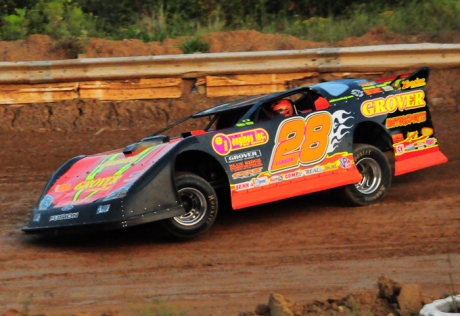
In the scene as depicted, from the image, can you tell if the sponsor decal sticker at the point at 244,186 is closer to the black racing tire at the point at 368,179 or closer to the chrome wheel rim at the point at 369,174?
the black racing tire at the point at 368,179

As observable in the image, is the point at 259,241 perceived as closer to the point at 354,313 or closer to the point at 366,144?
the point at 366,144

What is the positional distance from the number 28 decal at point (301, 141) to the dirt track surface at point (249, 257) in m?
0.64

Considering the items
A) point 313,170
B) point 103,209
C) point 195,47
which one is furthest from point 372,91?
point 195,47

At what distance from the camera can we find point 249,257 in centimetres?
707

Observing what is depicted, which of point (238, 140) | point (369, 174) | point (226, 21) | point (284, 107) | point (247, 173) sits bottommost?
point (369, 174)

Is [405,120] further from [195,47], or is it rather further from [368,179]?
[195,47]

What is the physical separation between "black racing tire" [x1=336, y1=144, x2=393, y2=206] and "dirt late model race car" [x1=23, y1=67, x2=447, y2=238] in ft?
0.04

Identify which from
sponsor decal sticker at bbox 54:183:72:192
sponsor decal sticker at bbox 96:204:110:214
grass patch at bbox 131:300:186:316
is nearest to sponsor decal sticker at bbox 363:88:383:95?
sponsor decal sticker at bbox 96:204:110:214

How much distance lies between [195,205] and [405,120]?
2.82 meters

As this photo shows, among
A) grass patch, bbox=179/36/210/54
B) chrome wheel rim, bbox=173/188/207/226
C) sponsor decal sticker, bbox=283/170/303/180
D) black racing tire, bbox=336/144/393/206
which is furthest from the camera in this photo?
grass patch, bbox=179/36/210/54

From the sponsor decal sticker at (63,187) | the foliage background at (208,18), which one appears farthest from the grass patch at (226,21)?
the sponsor decal sticker at (63,187)

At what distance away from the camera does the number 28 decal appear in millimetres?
8133

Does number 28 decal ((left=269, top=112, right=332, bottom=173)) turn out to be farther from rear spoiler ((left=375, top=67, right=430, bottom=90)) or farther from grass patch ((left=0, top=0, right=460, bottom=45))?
grass patch ((left=0, top=0, right=460, bottom=45))

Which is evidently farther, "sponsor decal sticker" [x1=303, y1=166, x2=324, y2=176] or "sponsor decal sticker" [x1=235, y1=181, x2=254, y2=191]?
"sponsor decal sticker" [x1=303, y1=166, x2=324, y2=176]
